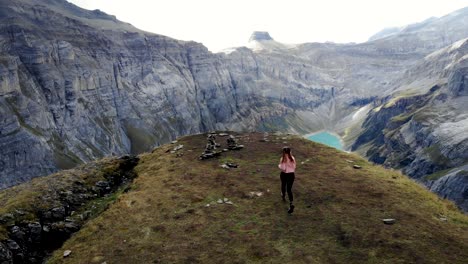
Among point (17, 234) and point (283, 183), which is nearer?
point (17, 234)

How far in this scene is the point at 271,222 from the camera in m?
25.3

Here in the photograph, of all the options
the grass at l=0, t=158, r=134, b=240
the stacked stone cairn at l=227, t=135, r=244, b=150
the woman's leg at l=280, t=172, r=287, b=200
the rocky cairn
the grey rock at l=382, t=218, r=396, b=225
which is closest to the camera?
the grey rock at l=382, t=218, r=396, b=225

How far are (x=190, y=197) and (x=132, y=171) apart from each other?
13166mm

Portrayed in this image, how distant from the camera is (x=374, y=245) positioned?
21359 millimetres

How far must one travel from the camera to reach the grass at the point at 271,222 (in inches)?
838

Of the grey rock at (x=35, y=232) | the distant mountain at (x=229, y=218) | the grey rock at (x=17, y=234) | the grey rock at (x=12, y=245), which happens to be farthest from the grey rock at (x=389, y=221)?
the grey rock at (x=17, y=234)

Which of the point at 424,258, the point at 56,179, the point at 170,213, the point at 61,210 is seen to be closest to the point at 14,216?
the point at 61,210

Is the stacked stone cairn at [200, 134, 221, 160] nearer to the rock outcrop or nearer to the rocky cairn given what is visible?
the rocky cairn

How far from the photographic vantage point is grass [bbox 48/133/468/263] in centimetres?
2130

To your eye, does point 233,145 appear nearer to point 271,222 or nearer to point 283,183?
point 283,183

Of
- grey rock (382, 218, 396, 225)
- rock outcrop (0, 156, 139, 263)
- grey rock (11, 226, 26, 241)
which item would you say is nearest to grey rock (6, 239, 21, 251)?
rock outcrop (0, 156, 139, 263)

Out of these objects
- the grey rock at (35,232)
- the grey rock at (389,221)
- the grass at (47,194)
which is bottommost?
the grey rock at (35,232)

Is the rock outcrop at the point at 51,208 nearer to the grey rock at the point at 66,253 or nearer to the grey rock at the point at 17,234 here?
the grey rock at the point at 17,234

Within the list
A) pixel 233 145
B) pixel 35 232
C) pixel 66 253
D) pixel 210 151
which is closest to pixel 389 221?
pixel 66 253
